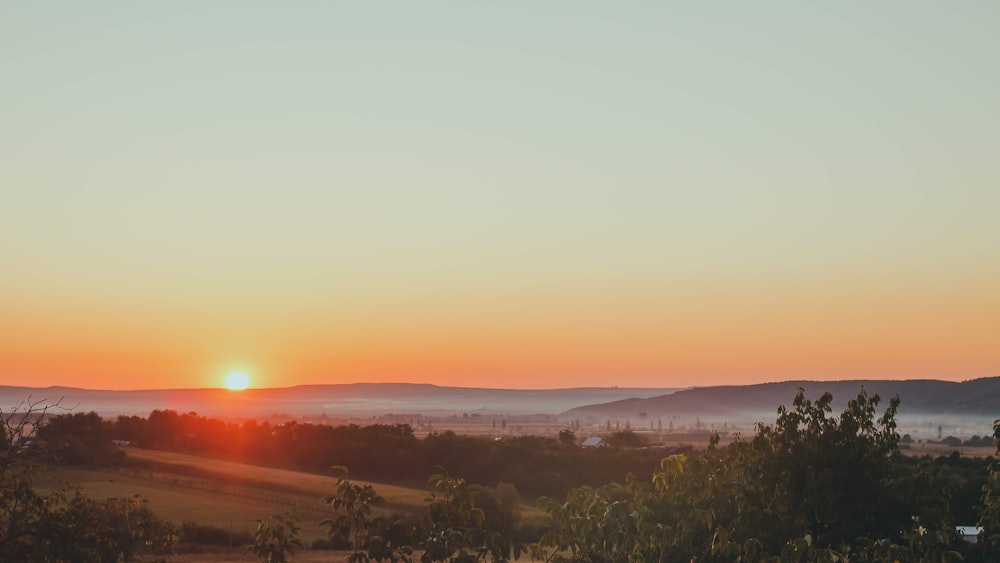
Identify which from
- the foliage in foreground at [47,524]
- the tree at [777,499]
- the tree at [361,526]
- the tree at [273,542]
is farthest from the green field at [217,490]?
the tree at [361,526]

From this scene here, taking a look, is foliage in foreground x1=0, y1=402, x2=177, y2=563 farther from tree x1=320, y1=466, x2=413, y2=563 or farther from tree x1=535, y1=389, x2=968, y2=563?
tree x1=535, y1=389, x2=968, y2=563

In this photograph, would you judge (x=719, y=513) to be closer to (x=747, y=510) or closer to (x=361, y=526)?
(x=747, y=510)

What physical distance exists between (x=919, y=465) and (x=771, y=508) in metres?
3.54

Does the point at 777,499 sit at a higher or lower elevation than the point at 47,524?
higher

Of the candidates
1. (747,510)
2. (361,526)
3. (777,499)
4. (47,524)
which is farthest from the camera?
(777,499)

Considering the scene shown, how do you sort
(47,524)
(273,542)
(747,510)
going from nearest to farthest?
(273,542) → (747,510) → (47,524)

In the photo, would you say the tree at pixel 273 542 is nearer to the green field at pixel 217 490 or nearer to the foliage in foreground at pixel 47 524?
the foliage in foreground at pixel 47 524

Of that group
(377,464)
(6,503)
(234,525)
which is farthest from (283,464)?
(6,503)

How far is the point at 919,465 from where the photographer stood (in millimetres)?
19297

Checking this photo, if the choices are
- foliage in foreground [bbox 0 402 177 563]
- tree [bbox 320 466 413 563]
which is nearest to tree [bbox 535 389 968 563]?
tree [bbox 320 466 413 563]

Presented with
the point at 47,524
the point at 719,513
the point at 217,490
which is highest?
the point at 719,513

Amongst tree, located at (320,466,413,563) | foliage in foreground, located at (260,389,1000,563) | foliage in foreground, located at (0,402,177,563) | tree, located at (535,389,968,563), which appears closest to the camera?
tree, located at (320,466,413,563)

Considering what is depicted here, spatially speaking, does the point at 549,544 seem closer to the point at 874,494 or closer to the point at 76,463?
the point at 874,494

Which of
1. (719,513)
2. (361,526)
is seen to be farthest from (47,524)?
(719,513)
